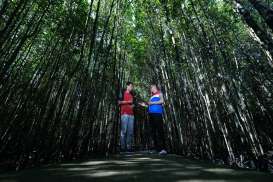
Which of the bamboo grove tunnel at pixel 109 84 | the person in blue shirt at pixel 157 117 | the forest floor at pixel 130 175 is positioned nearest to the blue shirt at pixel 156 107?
the person in blue shirt at pixel 157 117

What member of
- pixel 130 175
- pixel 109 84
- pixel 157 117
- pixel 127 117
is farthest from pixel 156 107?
pixel 130 175

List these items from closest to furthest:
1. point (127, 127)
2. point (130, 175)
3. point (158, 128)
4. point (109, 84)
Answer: point (130, 175) → point (158, 128) → point (127, 127) → point (109, 84)

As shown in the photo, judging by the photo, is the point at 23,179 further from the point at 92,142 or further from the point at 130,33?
the point at 130,33

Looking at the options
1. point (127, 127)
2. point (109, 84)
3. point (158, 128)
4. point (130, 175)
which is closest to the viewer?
point (130, 175)

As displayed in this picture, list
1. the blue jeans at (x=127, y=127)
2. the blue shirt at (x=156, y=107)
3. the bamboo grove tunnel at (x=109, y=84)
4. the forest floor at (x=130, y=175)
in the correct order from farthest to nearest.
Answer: the blue jeans at (x=127, y=127) < the blue shirt at (x=156, y=107) < the bamboo grove tunnel at (x=109, y=84) < the forest floor at (x=130, y=175)

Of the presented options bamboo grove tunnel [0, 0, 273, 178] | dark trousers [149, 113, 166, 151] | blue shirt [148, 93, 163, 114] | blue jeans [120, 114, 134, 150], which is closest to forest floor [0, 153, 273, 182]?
bamboo grove tunnel [0, 0, 273, 178]

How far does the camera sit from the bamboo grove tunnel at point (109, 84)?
3238mm

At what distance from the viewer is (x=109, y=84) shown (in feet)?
22.7

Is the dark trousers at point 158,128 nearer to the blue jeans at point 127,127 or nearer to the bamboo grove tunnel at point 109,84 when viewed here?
the blue jeans at point 127,127

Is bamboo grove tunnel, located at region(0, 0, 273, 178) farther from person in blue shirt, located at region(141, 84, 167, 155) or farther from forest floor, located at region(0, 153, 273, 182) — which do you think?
forest floor, located at region(0, 153, 273, 182)

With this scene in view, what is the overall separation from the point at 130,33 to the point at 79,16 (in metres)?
4.66

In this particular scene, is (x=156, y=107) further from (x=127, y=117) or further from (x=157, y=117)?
(x=127, y=117)

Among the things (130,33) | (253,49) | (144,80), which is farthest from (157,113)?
(144,80)

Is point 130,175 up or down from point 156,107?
down
